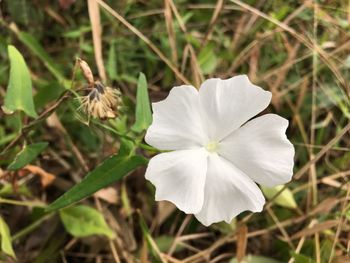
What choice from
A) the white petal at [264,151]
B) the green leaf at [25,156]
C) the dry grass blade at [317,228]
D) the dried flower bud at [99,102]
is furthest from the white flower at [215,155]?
the dry grass blade at [317,228]

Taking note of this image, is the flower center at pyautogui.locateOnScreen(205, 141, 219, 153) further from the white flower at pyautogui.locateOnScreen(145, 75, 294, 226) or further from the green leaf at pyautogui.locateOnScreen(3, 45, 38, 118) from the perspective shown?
the green leaf at pyautogui.locateOnScreen(3, 45, 38, 118)

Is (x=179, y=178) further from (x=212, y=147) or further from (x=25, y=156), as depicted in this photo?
(x=25, y=156)

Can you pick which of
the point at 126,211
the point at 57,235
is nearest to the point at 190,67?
the point at 126,211

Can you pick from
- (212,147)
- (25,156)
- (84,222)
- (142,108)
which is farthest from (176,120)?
(84,222)

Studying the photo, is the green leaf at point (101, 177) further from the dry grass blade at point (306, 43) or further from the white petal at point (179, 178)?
the dry grass blade at point (306, 43)

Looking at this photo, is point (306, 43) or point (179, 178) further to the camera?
point (306, 43)

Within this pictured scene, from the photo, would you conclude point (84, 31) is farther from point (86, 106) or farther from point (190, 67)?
point (86, 106)
